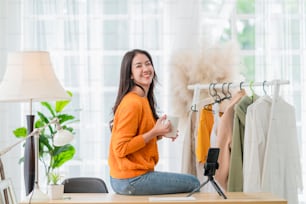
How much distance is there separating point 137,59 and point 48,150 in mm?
1169

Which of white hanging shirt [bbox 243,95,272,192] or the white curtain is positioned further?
the white curtain

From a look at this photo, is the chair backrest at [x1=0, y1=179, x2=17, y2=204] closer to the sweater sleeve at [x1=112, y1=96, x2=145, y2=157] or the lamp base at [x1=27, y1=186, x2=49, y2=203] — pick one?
the lamp base at [x1=27, y1=186, x2=49, y2=203]

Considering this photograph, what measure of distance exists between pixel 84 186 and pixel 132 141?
0.86 metres

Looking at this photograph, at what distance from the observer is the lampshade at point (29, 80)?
3.55 metres

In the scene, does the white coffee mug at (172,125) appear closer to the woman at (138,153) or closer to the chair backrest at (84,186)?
the woman at (138,153)

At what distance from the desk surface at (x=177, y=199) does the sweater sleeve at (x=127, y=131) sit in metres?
0.23

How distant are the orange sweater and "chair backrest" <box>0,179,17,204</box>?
0.53m

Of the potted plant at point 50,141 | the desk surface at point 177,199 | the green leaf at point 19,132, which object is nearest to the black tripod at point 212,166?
the desk surface at point 177,199

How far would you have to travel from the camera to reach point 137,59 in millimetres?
3422

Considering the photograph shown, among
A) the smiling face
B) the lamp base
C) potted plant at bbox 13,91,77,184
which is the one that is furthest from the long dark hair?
potted plant at bbox 13,91,77,184

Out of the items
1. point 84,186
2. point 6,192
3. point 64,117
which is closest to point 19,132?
point 64,117

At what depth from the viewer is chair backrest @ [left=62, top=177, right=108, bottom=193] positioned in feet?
12.7

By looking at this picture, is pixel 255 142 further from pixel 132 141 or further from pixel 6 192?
pixel 6 192

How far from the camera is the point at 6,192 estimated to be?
330cm
